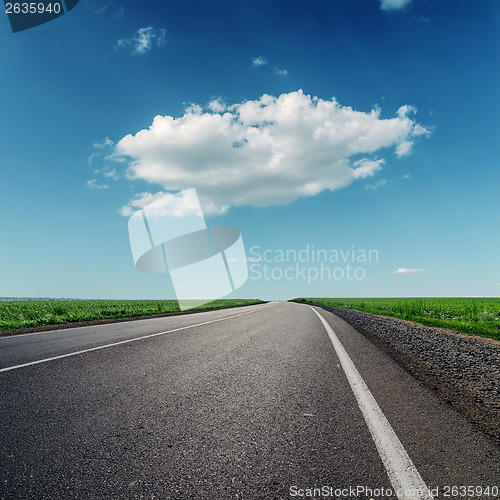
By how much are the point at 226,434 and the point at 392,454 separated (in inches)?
52.4

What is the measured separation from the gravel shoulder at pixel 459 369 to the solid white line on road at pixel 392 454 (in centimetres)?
93

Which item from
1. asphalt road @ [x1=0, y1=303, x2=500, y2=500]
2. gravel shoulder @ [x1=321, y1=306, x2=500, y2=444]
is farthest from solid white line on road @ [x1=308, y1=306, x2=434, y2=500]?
gravel shoulder @ [x1=321, y1=306, x2=500, y2=444]

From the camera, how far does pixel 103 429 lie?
9.81 feet

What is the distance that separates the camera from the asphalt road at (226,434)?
7.19 ft

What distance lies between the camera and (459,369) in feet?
19.4

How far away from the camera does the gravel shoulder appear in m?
3.79

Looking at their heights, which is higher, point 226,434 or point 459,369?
point 226,434

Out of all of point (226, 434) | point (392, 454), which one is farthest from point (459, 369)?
point (226, 434)

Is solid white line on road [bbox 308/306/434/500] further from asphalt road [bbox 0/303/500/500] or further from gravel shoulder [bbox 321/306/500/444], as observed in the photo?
gravel shoulder [bbox 321/306/500/444]

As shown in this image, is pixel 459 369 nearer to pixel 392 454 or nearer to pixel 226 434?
pixel 392 454

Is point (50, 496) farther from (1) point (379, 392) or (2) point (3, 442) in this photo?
(1) point (379, 392)

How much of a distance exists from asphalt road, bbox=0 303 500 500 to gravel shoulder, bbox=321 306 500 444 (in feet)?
0.92

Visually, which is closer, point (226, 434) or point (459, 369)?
point (226, 434)

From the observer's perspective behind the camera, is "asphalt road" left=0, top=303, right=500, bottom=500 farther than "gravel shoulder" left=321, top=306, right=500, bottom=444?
No
